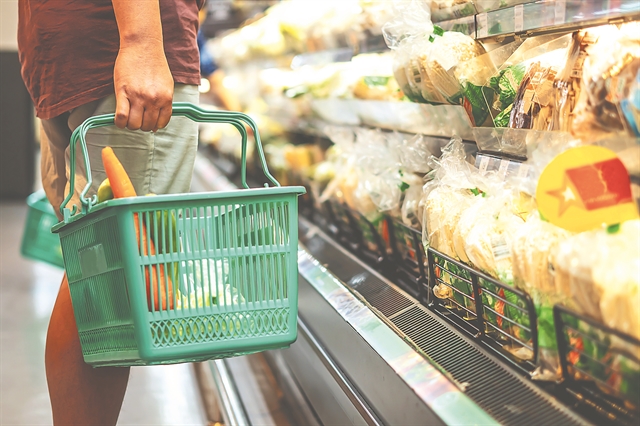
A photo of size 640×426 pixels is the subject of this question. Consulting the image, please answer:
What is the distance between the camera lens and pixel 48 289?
148 inches

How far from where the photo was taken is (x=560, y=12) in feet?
4.34

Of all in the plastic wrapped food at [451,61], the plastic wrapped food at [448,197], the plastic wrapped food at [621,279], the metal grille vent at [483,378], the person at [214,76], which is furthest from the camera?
the person at [214,76]

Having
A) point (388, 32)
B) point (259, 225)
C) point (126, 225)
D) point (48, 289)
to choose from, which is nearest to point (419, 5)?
point (388, 32)

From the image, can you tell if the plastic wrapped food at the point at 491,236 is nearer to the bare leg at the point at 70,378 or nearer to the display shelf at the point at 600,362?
the display shelf at the point at 600,362

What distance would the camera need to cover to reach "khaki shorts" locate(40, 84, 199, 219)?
1.69 metres

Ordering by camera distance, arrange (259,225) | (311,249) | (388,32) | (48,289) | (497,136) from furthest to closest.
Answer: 1. (48,289)
2. (311,249)
3. (388,32)
4. (497,136)
5. (259,225)

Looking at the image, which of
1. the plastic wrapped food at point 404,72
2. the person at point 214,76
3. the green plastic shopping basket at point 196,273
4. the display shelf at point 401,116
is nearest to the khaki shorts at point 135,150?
the green plastic shopping basket at point 196,273

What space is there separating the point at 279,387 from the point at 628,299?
166 cm

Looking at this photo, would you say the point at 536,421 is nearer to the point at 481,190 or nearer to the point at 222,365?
the point at 481,190

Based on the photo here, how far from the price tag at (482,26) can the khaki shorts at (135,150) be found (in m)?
0.70

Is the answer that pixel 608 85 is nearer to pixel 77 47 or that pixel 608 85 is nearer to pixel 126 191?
pixel 126 191

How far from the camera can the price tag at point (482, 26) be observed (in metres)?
1.70

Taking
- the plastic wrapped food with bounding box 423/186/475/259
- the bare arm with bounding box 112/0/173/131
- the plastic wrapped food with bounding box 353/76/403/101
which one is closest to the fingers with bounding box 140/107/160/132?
the bare arm with bounding box 112/0/173/131

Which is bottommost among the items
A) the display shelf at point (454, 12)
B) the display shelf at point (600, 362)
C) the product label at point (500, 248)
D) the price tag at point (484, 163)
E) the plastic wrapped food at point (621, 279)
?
the display shelf at point (600, 362)
